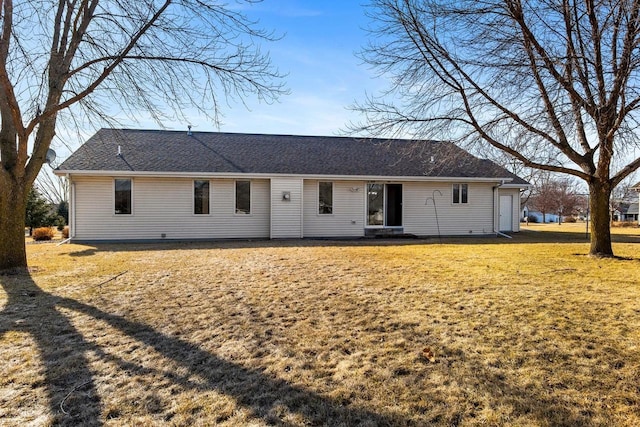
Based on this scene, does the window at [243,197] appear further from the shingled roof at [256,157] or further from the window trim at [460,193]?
the window trim at [460,193]

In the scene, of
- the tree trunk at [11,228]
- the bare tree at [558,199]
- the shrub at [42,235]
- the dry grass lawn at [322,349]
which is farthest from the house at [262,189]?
the bare tree at [558,199]

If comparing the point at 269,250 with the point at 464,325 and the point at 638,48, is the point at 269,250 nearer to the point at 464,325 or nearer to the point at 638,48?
the point at 464,325

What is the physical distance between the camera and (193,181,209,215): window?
1397 cm

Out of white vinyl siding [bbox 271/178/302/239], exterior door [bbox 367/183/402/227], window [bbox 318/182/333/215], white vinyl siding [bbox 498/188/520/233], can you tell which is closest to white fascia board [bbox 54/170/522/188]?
white vinyl siding [bbox 271/178/302/239]

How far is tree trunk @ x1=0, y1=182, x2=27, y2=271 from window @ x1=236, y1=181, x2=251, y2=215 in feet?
23.9

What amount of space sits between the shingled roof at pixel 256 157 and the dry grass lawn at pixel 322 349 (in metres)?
7.42

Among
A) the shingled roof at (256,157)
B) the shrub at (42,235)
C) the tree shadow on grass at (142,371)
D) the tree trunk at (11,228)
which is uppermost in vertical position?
the shingled roof at (256,157)

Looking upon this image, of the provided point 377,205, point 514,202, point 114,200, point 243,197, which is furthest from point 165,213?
point 514,202

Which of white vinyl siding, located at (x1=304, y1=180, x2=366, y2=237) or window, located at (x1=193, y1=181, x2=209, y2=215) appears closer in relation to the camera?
window, located at (x1=193, y1=181, x2=209, y2=215)

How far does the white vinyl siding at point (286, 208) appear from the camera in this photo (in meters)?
14.2

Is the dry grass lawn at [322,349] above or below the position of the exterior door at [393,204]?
below

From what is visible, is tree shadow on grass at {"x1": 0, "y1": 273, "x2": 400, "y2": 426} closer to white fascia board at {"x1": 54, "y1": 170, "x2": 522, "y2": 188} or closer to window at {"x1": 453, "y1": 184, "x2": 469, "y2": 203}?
white fascia board at {"x1": 54, "y1": 170, "x2": 522, "y2": 188}

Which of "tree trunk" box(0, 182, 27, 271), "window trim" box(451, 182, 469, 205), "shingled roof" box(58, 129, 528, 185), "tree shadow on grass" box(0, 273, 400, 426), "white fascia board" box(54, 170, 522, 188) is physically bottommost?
"tree shadow on grass" box(0, 273, 400, 426)

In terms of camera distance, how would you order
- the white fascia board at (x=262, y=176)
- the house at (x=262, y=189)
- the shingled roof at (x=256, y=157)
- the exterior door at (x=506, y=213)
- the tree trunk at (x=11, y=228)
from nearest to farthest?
1. the tree trunk at (x=11, y=228)
2. the white fascia board at (x=262, y=176)
3. the house at (x=262, y=189)
4. the shingled roof at (x=256, y=157)
5. the exterior door at (x=506, y=213)
